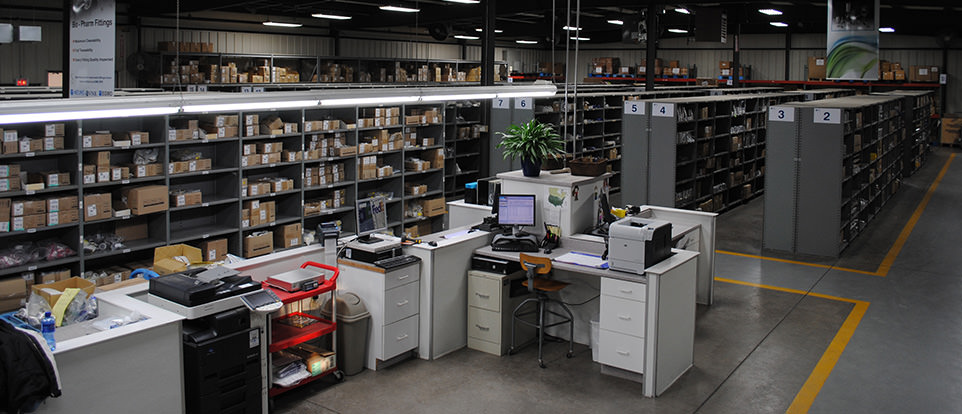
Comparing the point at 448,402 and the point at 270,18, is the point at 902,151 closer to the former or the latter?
the point at 270,18

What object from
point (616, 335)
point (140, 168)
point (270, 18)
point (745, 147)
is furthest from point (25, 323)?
point (270, 18)

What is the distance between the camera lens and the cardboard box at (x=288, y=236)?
9.48 m

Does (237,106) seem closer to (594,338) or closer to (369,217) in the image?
(369,217)

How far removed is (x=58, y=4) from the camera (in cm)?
1362

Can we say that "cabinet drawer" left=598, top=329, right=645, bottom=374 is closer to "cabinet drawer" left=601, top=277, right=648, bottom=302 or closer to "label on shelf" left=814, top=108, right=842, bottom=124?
"cabinet drawer" left=601, top=277, right=648, bottom=302

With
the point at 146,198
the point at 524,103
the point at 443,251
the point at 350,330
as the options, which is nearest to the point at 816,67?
the point at 524,103

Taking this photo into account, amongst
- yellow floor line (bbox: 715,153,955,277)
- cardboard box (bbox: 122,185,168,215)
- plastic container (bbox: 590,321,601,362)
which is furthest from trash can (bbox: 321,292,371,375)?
yellow floor line (bbox: 715,153,955,277)

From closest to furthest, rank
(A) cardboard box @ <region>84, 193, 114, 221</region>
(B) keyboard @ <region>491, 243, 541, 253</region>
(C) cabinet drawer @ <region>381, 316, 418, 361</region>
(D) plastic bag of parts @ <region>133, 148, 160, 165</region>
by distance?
1. (C) cabinet drawer @ <region>381, 316, 418, 361</region>
2. (B) keyboard @ <region>491, 243, 541, 253</region>
3. (A) cardboard box @ <region>84, 193, 114, 221</region>
4. (D) plastic bag of parts @ <region>133, 148, 160, 165</region>

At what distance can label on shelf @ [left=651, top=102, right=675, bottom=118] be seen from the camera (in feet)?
37.3

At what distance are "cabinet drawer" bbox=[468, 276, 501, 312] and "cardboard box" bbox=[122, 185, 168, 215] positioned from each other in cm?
343

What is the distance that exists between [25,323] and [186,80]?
429 inches

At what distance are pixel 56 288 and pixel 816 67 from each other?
73.0ft

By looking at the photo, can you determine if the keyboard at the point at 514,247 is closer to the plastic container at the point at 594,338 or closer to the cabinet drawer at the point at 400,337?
the plastic container at the point at 594,338

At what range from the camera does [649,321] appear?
19.0 ft
